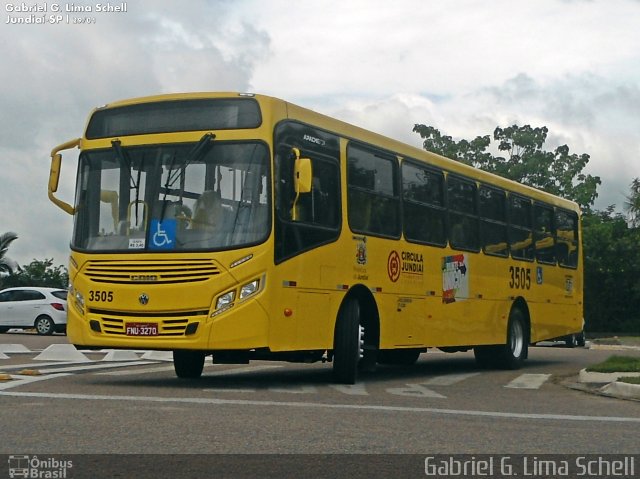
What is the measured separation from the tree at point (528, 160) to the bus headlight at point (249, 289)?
49.1 meters

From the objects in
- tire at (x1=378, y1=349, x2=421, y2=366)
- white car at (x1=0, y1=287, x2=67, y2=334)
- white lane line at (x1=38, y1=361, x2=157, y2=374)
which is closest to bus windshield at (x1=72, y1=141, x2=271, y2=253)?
white lane line at (x1=38, y1=361, x2=157, y2=374)

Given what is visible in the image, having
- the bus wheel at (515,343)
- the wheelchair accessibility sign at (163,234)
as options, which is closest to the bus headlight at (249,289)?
the wheelchair accessibility sign at (163,234)

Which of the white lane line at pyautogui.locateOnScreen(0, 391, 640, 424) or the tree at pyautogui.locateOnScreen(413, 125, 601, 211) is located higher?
the tree at pyautogui.locateOnScreen(413, 125, 601, 211)

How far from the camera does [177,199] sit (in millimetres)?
13461

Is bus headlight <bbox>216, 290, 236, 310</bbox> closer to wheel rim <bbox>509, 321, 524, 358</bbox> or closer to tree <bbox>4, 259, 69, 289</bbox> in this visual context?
wheel rim <bbox>509, 321, 524, 358</bbox>

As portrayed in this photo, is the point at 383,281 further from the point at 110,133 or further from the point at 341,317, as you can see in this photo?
the point at 110,133

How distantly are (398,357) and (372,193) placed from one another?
16.9 ft

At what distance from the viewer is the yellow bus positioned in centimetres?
1316

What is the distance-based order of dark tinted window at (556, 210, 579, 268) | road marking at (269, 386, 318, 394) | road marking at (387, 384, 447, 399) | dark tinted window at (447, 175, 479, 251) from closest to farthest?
road marking at (269, 386, 318, 394) → road marking at (387, 384, 447, 399) → dark tinted window at (447, 175, 479, 251) → dark tinted window at (556, 210, 579, 268)

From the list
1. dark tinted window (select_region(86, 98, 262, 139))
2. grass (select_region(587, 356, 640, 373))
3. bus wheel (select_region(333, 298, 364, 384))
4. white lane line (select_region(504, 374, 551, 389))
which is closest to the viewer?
dark tinted window (select_region(86, 98, 262, 139))

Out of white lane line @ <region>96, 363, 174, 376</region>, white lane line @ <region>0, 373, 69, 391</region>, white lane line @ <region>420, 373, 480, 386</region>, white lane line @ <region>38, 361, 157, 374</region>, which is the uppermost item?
white lane line @ <region>0, 373, 69, 391</region>

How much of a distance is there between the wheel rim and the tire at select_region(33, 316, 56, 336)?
1877 centimetres

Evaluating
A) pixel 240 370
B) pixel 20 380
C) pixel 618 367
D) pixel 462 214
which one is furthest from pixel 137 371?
pixel 618 367

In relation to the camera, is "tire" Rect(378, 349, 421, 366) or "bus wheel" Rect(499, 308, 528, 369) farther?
"bus wheel" Rect(499, 308, 528, 369)
